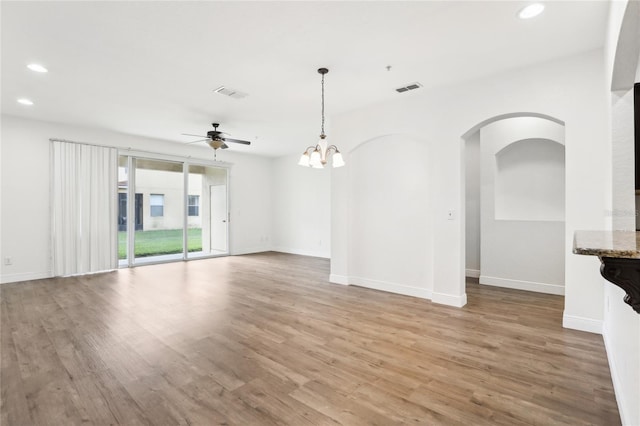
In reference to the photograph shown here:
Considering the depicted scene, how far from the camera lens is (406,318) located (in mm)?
3529

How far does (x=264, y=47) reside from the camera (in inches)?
120

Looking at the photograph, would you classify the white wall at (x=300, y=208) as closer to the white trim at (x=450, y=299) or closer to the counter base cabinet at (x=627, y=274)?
the white trim at (x=450, y=299)

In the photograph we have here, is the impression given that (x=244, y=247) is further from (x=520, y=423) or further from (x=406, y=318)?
(x=520, y=423)

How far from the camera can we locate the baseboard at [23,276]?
5184 mm

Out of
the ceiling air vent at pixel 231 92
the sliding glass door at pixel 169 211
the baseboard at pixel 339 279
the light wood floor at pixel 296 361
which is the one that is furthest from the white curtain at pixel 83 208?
the baseboard at pixel 339 279

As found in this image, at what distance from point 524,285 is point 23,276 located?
8521 millimetres

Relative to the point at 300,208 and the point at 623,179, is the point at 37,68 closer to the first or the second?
the point at 623,179

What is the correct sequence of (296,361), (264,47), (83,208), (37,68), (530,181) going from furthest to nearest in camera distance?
(83,208) < (530,181) < (37,68) < (264,47) < (296,361)

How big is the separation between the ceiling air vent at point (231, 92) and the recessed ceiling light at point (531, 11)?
10.8ft

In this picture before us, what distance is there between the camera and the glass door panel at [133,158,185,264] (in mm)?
6816

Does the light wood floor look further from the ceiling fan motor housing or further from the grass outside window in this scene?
the ceiling fan motor housing

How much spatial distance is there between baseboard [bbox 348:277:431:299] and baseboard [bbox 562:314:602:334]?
1513 millimetres

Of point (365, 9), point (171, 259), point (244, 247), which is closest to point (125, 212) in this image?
point (171, 259)

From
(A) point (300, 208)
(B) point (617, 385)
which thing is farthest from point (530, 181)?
(A) point (300, 208)
